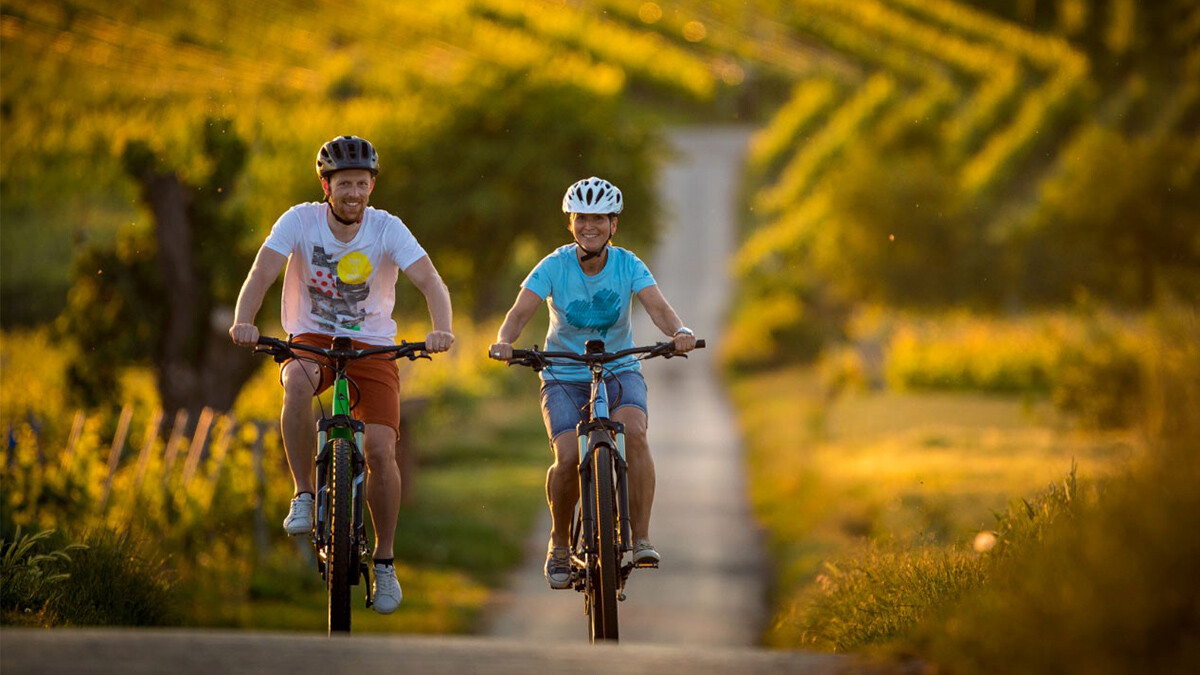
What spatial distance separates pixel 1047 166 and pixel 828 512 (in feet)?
116

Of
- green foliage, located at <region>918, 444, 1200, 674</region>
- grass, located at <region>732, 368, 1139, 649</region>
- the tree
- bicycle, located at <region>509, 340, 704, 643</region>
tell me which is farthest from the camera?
the tree

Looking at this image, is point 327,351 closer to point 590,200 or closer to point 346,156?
point 346,156

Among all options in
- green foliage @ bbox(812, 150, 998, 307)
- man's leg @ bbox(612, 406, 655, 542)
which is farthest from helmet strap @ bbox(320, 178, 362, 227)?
green foliage @ bbox(812, 150, 998, 307)

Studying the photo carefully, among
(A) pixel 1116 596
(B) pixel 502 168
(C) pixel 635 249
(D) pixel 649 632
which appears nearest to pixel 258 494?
(D) pixel 649 632

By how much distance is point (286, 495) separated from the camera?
1420cm

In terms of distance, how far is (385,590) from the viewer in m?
7.34

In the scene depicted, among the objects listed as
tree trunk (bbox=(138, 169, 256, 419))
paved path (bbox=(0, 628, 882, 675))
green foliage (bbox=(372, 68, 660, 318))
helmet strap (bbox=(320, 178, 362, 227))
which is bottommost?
paved path (bbox=(0, 628, 882, 675))

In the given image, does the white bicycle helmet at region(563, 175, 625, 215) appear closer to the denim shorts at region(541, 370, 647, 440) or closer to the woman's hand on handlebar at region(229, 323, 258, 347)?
the denim shorts at region(541, 370, 647, 440)

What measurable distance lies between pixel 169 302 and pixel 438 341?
832cm

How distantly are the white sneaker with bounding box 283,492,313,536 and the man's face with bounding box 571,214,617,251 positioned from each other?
1501 mm

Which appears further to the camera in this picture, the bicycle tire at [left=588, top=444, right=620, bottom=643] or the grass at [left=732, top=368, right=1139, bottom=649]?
the grass at [left=732, top=368, right=1139, bottom=649]

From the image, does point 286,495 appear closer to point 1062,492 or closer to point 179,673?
point 1062,492

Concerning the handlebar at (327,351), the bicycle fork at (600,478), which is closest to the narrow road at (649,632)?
the bicycle fork at (600,478)

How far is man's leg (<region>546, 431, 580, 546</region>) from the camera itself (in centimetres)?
741
